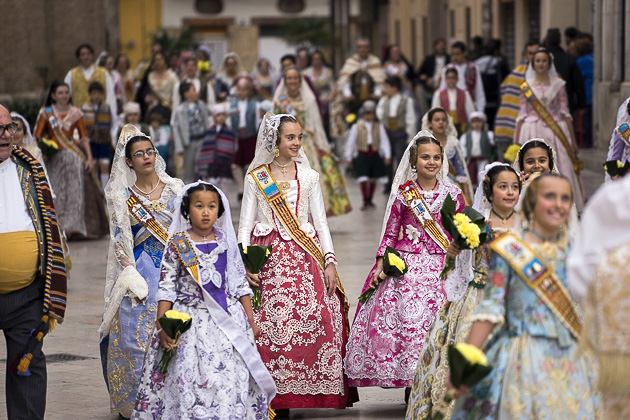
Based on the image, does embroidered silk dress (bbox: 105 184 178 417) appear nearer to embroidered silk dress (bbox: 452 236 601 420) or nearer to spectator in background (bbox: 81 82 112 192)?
embroidered silk dress (bbox: 452 236 601 420)

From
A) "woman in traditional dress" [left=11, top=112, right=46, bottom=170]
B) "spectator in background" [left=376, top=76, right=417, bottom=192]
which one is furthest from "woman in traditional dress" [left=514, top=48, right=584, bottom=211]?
"woman in traditional dress" [left=11, top=112, right=46, bottom=170]

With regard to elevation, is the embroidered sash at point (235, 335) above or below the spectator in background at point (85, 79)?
below

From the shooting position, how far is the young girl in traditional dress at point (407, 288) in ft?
25.0

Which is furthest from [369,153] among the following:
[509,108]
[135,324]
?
[135,324]

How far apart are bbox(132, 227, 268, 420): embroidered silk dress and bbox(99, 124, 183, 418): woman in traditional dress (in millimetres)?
1097

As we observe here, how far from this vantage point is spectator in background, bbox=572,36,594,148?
69.1ft

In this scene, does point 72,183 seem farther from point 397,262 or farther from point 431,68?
point 431,68

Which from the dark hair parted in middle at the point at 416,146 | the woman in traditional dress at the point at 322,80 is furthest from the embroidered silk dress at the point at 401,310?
the woman in traditional dress at the point at 322,80

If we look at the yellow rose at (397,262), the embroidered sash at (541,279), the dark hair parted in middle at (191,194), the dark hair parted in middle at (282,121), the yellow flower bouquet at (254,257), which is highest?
the dark hair parted in middle at (282,121)

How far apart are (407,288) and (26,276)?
2269 millimetres

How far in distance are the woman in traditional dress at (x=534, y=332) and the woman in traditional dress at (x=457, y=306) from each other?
0.98 m

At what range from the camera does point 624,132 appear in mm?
10398

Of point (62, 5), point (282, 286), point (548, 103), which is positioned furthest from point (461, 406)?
point (62, 5)

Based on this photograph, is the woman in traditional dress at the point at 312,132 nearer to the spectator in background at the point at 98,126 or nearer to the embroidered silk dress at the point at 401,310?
the spectator in background at the point at 98,126
